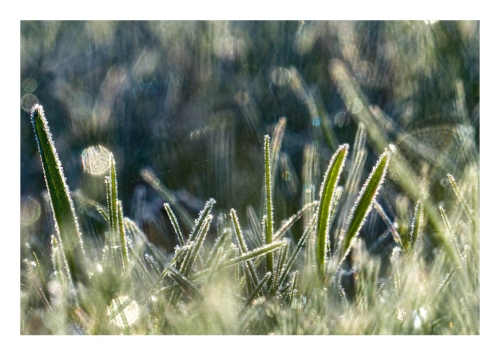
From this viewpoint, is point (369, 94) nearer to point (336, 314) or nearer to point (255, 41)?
point (255, 41)

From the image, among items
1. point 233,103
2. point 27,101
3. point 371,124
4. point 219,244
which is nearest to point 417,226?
point 219,244

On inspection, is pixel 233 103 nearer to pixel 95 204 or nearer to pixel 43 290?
Result: pixel 95 204

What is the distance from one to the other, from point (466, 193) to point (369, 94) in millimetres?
319

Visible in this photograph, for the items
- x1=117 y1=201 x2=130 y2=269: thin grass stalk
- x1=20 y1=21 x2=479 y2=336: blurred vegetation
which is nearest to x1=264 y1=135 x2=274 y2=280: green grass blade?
x1=117 y1=201 x2=130 y2=269: thin grass stalk

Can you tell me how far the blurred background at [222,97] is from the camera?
0.88m

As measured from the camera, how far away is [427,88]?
0.96 metres

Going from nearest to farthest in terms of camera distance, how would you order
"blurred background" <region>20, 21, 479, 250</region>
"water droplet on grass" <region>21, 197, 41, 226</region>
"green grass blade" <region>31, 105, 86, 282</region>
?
"green grass blade" <region>31, 105, 86, 282</region>
"water droplet on grass" <region>21, 197, 41, 226</region>
"blurred background" <region>20, 21, 479, 250</region>

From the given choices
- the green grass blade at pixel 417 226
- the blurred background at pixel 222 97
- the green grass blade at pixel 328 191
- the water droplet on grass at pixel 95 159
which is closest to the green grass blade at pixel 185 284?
the green grass blade at pixel 328 191

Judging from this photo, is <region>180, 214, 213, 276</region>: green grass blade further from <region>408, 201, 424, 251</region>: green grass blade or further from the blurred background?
the blurred background

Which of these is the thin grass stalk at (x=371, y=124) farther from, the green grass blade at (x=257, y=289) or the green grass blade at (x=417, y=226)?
the green grass blade at (x=257, y=289)

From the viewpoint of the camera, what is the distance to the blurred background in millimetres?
879

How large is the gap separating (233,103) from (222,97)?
0.03 m

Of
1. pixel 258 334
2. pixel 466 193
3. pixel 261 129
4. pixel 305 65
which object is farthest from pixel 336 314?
pixel 305 65
